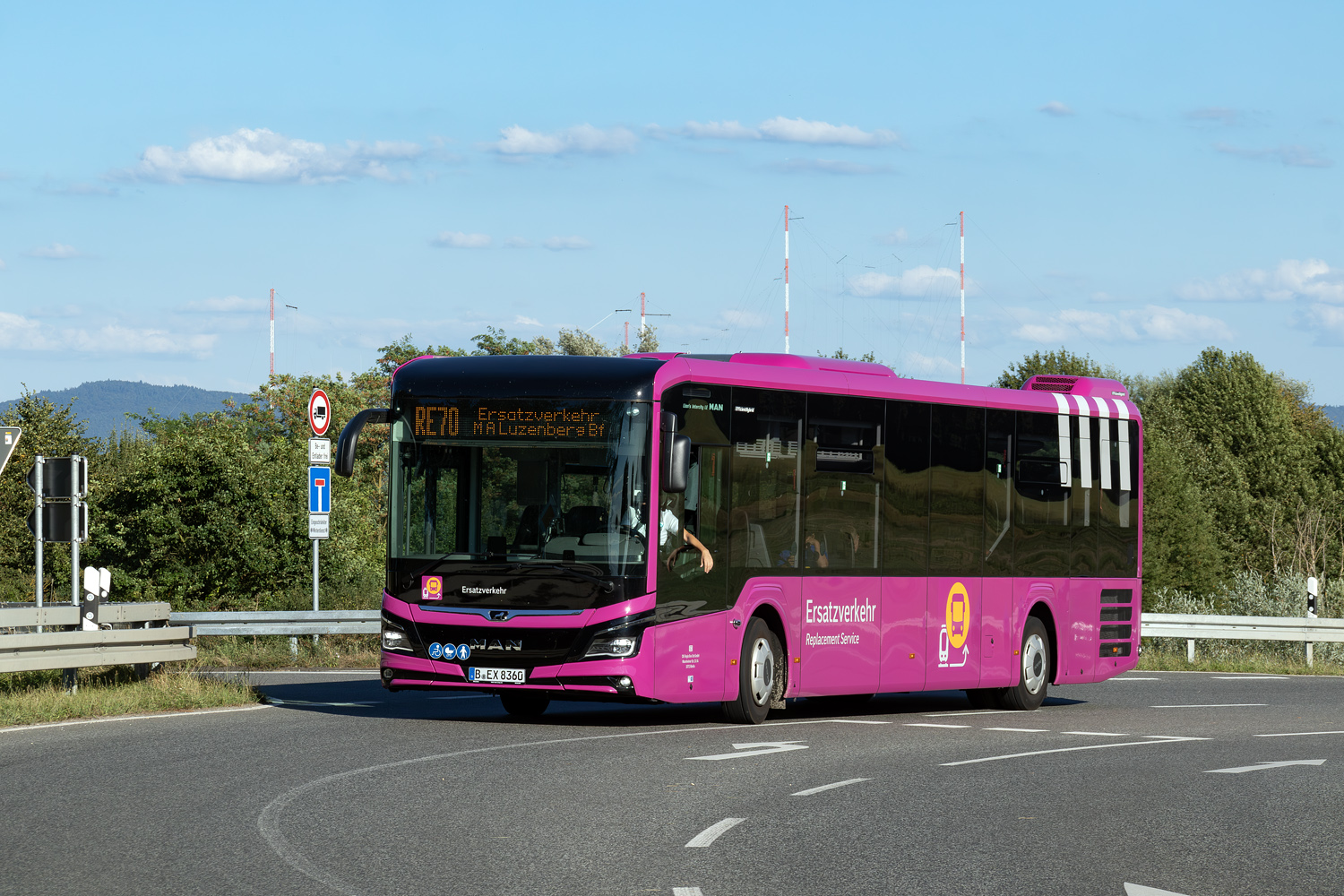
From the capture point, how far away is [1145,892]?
802 centimetres

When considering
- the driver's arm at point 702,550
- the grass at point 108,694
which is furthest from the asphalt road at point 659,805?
the driver's arm at point 702,550

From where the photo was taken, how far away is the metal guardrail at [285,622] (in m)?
24.4

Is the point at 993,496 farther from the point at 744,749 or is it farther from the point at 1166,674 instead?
the point at 1166,674

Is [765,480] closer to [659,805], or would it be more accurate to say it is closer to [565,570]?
A: [565,570]

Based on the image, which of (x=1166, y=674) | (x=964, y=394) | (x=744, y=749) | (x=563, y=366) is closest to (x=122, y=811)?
(x=744, y=749)

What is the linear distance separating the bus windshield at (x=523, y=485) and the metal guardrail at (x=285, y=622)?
9854mm

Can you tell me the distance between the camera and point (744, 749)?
1377 centimetres

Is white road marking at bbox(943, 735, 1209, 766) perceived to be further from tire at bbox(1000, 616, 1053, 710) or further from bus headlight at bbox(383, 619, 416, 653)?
bus headlight at bbox(383, 619, 416, 653)

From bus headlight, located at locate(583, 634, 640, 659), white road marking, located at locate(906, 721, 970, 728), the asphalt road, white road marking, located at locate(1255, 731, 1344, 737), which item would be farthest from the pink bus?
white road marking, located at locate(1255, 731, 1344, 737)

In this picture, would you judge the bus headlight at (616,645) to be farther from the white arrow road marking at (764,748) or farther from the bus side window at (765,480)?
the bus side window at (765,480)

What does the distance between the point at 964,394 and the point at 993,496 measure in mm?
1138

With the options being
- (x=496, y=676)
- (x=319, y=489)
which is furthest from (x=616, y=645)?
(x=319, y=489)

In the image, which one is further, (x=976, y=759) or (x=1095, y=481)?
(x=1095, y=481)

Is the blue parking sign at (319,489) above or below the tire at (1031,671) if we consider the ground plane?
above
